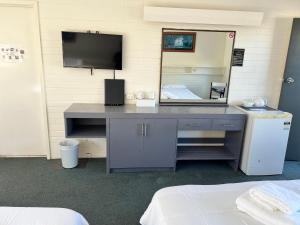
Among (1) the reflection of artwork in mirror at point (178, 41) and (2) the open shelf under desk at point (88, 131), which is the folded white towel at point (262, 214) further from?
(1) the reflection of artwork in mirror at point (178, 41)

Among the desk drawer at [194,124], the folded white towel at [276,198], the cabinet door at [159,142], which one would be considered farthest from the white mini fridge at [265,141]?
the folded white towel at [276,198]

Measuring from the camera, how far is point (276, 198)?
130 centimetres

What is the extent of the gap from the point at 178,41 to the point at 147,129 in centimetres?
125

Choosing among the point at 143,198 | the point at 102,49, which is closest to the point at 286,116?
the point at 143,198

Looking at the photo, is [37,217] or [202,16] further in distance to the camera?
[202,16]

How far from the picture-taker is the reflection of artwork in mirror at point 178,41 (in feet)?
10.2

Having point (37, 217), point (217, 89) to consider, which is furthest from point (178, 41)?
point (37, 217)

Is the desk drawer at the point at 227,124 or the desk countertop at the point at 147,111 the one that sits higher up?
the desk countertop at the point at 147,111

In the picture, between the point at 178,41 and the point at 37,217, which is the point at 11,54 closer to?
the point at 178,41

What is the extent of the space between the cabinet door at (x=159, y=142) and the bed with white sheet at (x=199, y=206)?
126 cm

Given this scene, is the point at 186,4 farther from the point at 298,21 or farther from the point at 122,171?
the point at 122,171

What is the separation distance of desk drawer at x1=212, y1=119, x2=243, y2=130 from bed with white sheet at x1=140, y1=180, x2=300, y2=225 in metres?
1.30

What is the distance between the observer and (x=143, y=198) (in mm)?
2529

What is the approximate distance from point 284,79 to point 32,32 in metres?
3.45
